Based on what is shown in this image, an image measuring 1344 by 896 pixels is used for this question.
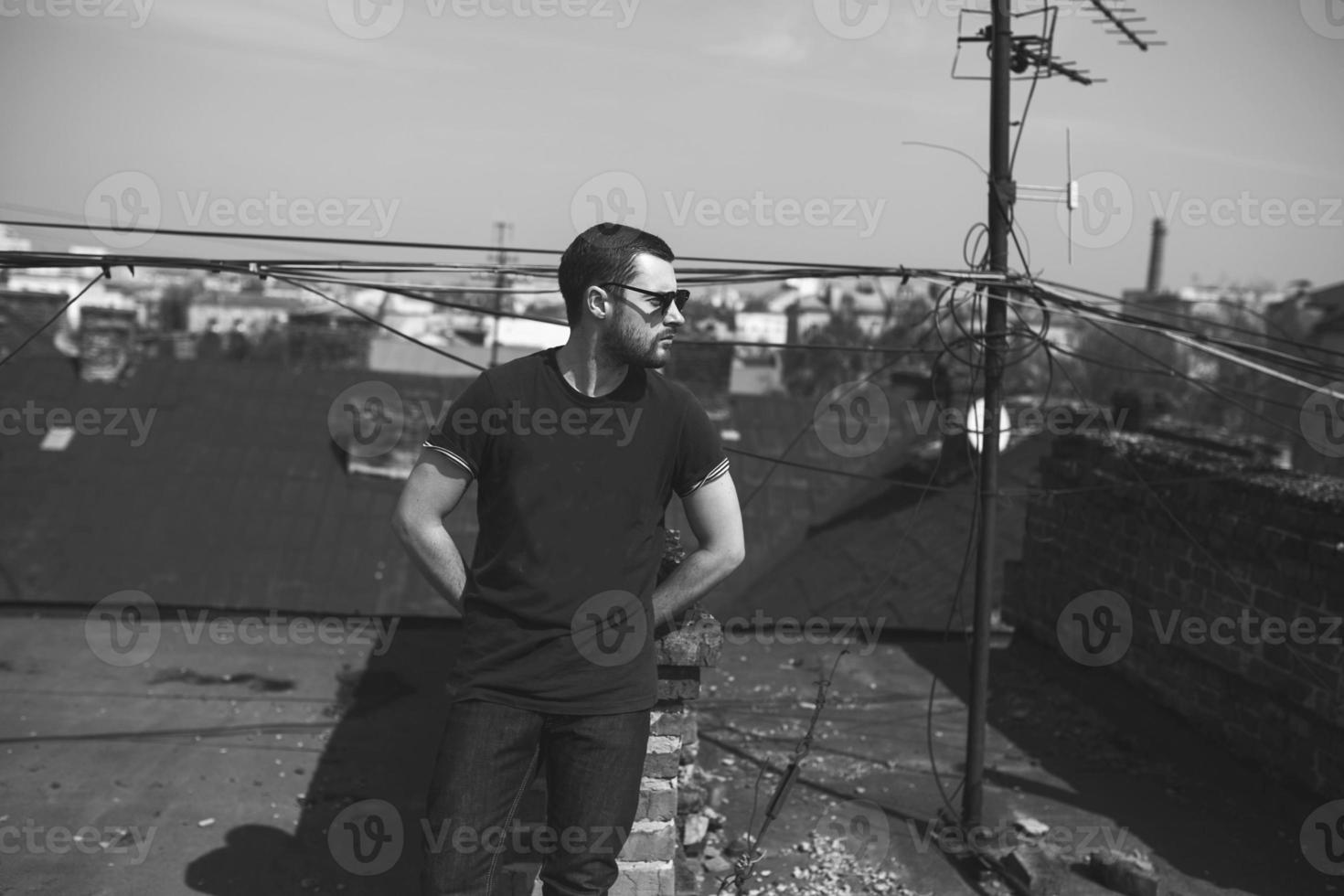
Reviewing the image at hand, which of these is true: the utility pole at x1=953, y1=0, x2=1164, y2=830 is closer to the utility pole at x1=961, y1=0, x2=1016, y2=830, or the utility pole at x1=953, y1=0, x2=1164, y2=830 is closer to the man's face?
the utility pole at x1=961, y1=0, x2=1016, y2=830

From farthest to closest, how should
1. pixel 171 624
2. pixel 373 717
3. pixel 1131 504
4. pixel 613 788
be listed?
pixel 171 624, pixel 1131 504, pixel 373 717, pixel 613 788

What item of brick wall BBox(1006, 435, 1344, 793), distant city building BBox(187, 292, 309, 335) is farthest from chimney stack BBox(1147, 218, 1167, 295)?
brick wall BBox(1006, 435, 1344, 793)

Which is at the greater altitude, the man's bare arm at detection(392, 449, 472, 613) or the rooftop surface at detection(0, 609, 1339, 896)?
the man's bare arm at detection(392, 449, 472, 613)

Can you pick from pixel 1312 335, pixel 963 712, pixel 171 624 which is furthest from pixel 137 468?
pixel 1312 335

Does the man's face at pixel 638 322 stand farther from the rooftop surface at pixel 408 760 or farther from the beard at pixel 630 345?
the rooftop surface at pixel 408 760

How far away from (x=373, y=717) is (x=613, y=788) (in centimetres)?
450

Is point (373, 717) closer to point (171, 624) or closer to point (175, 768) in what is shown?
point (175, 768)

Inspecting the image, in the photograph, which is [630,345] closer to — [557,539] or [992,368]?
[557,539]

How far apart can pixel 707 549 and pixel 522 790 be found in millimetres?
773

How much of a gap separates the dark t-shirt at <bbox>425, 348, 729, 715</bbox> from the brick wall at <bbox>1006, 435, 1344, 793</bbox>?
Answer: 4.05m

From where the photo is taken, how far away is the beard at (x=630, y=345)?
280 cm

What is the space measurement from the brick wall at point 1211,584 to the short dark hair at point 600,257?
406 cm

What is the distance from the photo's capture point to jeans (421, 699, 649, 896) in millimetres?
2621

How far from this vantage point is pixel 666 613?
2963 mm
